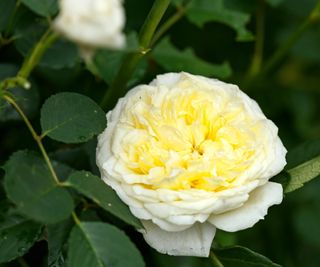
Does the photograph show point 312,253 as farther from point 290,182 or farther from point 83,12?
point 83,12

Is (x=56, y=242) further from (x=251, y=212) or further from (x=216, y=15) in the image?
(x=216, y=15)

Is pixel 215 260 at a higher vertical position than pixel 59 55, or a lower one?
lower

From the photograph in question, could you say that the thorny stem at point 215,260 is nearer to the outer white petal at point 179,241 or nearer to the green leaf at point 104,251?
the outer white petal at point 179,241

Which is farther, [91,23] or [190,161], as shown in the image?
[190,161]

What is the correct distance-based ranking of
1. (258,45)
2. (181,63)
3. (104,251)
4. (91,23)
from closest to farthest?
(91,23) < (104,251) < (181,63) < (258,45)

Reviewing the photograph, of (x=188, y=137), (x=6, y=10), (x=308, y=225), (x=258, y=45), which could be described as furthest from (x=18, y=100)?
(x=308, y=225)

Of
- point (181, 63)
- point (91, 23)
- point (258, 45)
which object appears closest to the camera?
point (91, 23)

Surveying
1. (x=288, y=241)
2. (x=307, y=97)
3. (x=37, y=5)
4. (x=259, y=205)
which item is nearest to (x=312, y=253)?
(x=288, y=241)
